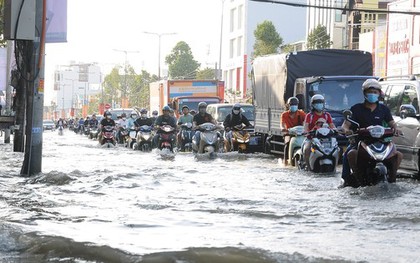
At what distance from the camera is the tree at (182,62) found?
301 feet

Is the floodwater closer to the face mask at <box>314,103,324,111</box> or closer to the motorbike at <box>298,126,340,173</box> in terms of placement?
the motorbike at <box>298,126,340,173</box>

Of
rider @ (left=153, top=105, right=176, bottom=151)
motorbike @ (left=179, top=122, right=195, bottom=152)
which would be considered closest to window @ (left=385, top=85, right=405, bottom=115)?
rider @ (left=153, top=105, right=176, bottom=151)

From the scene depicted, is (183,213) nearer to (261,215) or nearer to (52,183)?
(261,215)

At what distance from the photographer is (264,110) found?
2541 cm

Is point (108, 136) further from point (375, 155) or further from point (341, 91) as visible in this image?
point (375, 155)

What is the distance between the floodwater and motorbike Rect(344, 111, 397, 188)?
0.17 m

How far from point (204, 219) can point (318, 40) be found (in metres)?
58.7

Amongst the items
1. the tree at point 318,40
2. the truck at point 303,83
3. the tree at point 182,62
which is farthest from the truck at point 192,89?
the tree at point 182,62

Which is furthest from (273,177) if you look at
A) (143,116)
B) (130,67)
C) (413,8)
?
(130,67)

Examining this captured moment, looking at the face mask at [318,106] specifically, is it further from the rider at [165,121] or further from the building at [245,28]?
the building at [245,28]

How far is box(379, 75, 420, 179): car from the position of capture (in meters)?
14.0

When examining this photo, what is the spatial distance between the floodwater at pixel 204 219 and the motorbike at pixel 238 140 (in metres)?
7.84

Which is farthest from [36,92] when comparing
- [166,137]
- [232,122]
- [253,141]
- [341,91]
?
[253,141]

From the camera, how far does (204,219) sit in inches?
360
